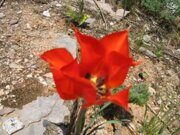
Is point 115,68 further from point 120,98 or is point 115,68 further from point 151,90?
point 151,90

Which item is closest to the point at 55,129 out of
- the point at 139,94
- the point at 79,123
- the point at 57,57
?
the point at 79,123

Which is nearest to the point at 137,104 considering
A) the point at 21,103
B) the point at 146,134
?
the point at 146,134

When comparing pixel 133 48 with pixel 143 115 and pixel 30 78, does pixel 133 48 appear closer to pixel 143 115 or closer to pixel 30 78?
pixel 143 115

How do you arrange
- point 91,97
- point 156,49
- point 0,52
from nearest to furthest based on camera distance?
point 91,97 < point 0,52 < point 156,49

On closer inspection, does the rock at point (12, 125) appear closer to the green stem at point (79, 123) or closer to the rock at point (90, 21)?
the green stem at point (79, 123)

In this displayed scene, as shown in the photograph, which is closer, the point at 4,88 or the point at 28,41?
the point at 4,88

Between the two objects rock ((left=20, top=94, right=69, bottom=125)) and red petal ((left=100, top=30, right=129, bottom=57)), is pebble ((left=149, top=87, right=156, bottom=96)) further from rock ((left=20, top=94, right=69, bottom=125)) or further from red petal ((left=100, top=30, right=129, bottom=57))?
red petal ((left=100, top=30, right=129, bottom=57))

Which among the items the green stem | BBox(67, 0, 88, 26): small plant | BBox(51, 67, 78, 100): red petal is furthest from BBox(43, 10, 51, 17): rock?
BBox(51, 67, 78, 100): red petal
